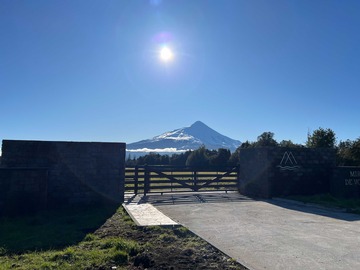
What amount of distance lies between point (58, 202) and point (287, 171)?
912 centimetres

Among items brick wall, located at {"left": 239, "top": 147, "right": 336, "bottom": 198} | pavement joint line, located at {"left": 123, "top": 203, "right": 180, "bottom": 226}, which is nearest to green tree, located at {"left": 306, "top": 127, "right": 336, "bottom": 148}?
brick wall, located at {"left": 239, "top": 147, "right": 336, "bottom": 198}

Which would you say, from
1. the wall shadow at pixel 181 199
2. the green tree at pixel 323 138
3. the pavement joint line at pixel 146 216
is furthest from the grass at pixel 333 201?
the green tree at pixel 323 138

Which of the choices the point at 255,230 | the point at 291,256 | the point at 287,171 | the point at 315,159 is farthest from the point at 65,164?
the point at 315,159

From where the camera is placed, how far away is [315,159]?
14250 mm

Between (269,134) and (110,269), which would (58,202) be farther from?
(269,134)

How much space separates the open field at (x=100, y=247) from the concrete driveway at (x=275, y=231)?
1.55 feet

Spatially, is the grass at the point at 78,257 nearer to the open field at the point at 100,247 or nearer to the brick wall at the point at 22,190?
the open field at the point at 100,247

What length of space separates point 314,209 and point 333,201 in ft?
5.55

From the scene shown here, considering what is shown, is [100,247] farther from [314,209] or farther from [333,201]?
[333,201]

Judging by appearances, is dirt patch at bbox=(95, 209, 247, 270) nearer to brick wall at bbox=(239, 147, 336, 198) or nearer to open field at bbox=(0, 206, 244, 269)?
open field at bbox=(0, 206, 244, 269)

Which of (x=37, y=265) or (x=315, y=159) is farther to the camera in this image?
(x=315, y=159)

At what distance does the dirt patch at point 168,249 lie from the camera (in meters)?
4.95

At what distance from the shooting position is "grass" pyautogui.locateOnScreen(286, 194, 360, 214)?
10666 mm

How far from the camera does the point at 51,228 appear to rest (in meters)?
7.69
